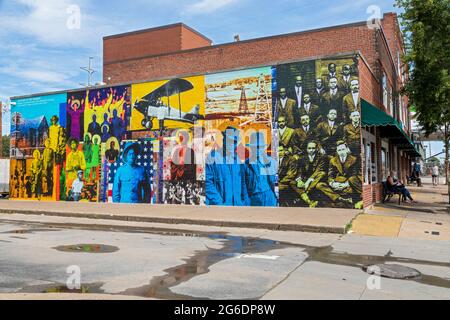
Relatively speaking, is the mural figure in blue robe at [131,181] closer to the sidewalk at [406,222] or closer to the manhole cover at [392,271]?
the sidewalk at [406,222]

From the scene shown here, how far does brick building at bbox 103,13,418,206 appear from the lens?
1650 cm

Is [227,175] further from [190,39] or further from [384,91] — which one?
[190,39]

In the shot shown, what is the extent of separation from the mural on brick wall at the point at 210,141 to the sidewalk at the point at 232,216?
1313mm

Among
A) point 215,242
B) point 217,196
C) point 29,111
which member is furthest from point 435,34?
point 29,111

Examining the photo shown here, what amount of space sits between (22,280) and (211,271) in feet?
8.54

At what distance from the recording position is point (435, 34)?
15328mm

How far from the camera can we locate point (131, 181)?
18422 mm

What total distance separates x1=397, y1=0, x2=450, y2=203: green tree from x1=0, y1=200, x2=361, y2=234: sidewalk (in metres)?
5.95

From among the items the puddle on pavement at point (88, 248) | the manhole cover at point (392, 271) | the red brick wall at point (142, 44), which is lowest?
the manhole cover at point (392, 271)

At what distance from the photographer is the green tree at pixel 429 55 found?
593 inches

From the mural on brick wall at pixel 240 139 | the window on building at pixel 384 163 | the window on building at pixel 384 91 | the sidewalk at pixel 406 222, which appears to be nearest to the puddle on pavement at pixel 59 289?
the sidewalk at pixel 406 222

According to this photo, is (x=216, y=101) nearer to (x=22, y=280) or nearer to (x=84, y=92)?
(x=84, y=92)

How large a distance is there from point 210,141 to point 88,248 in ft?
30.4
